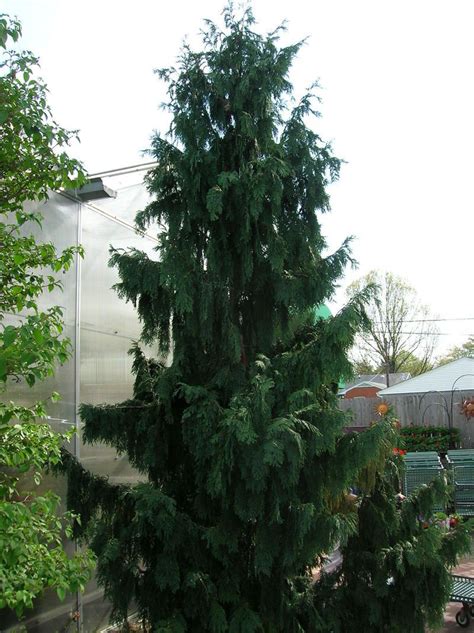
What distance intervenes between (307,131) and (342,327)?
5.57 ft

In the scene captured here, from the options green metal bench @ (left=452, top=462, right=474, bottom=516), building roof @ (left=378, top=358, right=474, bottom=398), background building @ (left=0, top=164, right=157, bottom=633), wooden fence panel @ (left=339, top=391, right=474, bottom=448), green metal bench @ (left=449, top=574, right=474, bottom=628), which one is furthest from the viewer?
building roof @ (left=378, top=358, right=474, bottom=398)

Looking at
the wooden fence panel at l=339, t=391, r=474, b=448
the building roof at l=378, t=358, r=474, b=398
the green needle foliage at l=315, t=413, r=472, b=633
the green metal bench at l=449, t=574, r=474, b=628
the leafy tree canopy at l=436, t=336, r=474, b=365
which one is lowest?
the green metal bench at l=449, t=574, r=474, b=628

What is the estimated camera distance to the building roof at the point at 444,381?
14.2m

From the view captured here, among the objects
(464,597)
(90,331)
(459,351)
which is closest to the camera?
(464,597)

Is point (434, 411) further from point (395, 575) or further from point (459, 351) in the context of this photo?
point (459, 351)

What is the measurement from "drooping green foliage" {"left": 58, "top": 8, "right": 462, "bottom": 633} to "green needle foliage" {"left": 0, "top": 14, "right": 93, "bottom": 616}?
1159mm

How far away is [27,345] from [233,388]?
2123 millimetres

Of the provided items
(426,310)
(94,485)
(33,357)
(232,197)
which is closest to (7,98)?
(33,357)

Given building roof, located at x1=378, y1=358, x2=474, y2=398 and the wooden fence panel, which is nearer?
the wooden fence panel

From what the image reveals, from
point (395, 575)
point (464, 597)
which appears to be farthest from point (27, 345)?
point (464, 597)

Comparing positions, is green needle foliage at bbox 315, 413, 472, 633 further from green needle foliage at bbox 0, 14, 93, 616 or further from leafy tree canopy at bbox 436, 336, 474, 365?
leafy tree canopy at bbox 436, 336, 474, 365

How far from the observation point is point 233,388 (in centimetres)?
402

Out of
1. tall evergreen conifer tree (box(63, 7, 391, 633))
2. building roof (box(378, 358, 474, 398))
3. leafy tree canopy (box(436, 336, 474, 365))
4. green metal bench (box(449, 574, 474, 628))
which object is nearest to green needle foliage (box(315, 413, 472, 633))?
tall evergreen conifer tree (box(63, 7, 391, 633))

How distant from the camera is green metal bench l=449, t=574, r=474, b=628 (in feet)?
18.2
